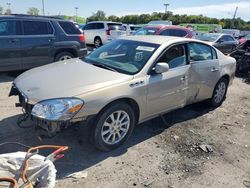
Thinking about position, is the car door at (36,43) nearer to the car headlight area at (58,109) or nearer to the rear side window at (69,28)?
the rear side window at (69,28)

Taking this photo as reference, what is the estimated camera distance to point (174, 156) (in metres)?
3.84

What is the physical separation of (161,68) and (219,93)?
2.55 meters

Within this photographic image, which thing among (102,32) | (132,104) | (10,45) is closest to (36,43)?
(10,45)

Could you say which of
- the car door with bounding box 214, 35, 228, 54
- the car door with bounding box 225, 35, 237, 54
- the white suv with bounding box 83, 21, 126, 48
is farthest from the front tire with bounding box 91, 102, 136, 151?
the white suv with bounding box 83, 21, 126, 48

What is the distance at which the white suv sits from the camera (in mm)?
16875

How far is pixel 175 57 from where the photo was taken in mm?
4566

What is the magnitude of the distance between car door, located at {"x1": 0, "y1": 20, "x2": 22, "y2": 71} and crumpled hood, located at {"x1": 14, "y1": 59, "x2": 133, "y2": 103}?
3.48 m

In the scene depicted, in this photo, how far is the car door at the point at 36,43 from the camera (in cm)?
756

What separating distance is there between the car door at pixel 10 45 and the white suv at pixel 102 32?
9.42 meters

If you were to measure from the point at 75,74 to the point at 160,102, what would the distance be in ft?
4.65

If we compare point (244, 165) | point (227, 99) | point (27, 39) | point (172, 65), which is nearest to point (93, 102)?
point (172, 65)

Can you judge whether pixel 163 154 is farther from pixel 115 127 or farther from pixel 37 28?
pixel 37 28

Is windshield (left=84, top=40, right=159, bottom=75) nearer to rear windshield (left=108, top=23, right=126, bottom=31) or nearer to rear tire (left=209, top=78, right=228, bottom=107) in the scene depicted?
rear tire (left=209, top=78, right=228, bottom=107)

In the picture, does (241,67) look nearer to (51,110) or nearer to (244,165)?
(244,165)
